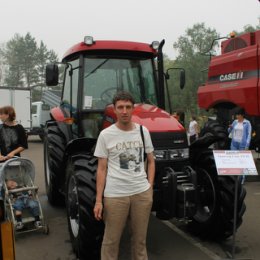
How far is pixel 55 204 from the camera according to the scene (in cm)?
632

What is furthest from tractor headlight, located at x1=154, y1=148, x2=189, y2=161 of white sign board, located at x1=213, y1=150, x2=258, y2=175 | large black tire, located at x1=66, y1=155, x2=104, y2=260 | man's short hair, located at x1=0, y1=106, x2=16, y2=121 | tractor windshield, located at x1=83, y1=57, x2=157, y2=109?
man's short hair, located at x1=0, y1=106, x2=16, y2=121

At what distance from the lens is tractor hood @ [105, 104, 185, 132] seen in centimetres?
428

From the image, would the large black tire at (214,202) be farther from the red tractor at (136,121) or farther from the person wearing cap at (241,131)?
the person wearing cap at (241,131)

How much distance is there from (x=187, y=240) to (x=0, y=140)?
9.58 feet

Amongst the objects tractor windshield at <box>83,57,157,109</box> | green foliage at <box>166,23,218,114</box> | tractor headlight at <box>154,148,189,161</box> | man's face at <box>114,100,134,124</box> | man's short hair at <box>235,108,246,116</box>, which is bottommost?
tractor headlight at <box>154,148,189,161</box>

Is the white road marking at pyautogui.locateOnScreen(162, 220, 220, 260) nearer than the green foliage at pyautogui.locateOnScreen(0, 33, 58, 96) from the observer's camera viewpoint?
Yes

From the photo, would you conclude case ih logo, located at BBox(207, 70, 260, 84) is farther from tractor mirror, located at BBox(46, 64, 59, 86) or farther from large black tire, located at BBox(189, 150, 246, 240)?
tractor mirror, located at BBox(46, 64, 59, 86)

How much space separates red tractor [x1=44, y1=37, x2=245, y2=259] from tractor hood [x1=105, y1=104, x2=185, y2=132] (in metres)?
0.01

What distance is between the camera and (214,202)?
4.59 meters

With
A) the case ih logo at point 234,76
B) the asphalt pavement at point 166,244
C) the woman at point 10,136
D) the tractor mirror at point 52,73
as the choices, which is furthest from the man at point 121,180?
the case ih logo at point 234,76

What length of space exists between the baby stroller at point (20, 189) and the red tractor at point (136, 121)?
0.43 m

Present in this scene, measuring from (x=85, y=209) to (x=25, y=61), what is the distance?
6976 centimetres

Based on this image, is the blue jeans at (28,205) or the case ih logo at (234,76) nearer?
the blue jeans at (28,205)

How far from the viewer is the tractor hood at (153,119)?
428 centimetres
